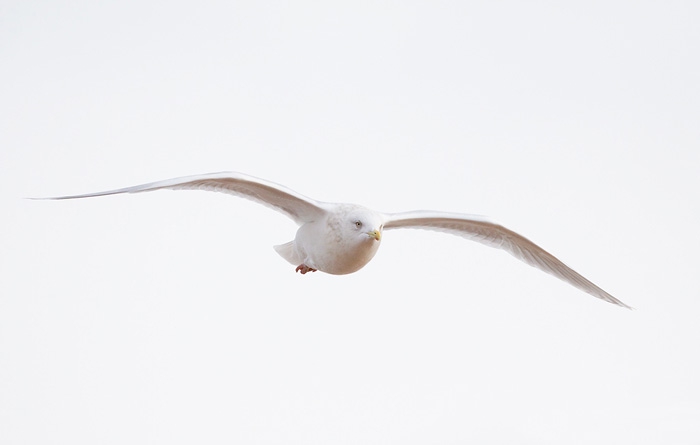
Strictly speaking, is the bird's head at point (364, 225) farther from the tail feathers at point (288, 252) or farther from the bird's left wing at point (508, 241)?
the tail feathers at point (288, 252)

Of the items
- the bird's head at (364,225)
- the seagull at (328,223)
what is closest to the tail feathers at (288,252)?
the seagull at (328,223)

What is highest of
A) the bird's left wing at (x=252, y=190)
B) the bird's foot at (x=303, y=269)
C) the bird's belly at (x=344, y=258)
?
the bird's left wing at (x=252, y=190)

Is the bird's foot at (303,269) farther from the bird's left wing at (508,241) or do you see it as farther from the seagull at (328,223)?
the bird's left wing at (508,241)

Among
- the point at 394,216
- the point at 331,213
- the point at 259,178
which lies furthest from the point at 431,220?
the point at 259,178

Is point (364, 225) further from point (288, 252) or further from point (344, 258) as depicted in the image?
point (288, 252)

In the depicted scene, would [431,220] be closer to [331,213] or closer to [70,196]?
[331,213]

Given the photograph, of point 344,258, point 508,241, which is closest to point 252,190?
point 344,258

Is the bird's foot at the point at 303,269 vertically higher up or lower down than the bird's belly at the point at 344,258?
higher up

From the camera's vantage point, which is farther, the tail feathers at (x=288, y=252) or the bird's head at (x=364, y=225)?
the tail feathers at (x=288, y=252)
